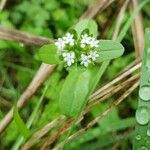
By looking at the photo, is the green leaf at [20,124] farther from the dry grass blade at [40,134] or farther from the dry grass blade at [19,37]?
the dry grass blade at [19,37]

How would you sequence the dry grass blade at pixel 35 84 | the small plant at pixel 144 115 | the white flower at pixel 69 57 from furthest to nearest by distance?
the dry grass blade at pixel 35 84 → the small plant at pixel 144 115 → the white flower at pixel 69 57

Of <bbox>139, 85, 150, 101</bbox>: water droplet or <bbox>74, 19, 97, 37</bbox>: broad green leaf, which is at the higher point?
<bbox>74, 19, 97, 37</bbox>: broad green leaf

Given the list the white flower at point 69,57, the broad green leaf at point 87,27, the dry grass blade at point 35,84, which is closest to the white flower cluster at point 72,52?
the white flower at point 69,57

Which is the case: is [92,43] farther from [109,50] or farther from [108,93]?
[108,93]

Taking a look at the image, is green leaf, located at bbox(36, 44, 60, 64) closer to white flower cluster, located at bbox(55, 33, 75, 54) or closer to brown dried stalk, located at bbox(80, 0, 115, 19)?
white flower cluster, located at bbox(55, 33, 75, 54)

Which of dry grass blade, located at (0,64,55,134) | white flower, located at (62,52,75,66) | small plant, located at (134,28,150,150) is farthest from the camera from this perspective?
dry grass blade, located at (0,64,55,134)

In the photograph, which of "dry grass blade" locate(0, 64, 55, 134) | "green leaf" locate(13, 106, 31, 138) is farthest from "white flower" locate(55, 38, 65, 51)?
"dry grass blade" locate(0, 64, 55, 134)

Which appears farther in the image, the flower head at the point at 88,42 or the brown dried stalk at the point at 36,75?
the brown dried stalk at the point at 36,75
